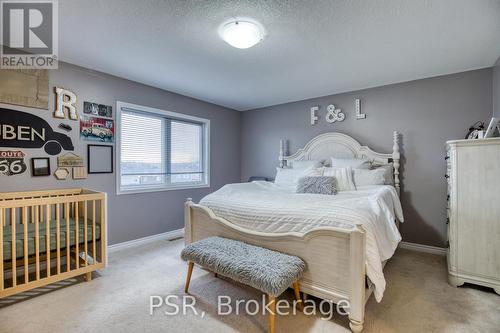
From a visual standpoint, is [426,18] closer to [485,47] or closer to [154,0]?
[485,47]

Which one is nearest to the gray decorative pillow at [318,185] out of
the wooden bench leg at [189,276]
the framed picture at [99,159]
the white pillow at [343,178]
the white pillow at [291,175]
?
the white pillow at [343,178]

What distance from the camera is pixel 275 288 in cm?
154

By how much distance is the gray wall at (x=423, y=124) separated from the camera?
2994mm

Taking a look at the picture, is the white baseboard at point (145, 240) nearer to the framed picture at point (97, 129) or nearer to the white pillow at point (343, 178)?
the framed picture at point (97, 129)

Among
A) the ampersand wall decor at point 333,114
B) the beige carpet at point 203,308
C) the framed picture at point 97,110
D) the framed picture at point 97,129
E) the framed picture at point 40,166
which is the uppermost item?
the ampersand wall decor at point 333,114

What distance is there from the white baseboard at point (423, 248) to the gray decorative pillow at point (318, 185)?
4.91 ft

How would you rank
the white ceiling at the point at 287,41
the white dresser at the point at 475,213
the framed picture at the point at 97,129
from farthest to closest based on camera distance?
the framed picture at the point at 97,129 < the white dresser at the point at 475,213 < the white ceiling at the point at 287,41

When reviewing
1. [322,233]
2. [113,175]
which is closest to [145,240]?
[113,175]

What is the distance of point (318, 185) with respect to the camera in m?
2.85

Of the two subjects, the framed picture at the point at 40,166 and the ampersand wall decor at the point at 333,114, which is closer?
the framed picture at the point at 40,166

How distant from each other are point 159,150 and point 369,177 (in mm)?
3050

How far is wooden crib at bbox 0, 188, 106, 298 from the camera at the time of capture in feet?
6.47

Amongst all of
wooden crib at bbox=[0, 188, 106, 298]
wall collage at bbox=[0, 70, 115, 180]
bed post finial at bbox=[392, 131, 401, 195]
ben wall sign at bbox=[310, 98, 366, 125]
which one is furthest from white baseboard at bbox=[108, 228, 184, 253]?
bed post finial at bbox=[392, 131, 401, 195]

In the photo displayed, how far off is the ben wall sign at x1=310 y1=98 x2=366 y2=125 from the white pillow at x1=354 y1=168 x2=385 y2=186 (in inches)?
38.5
